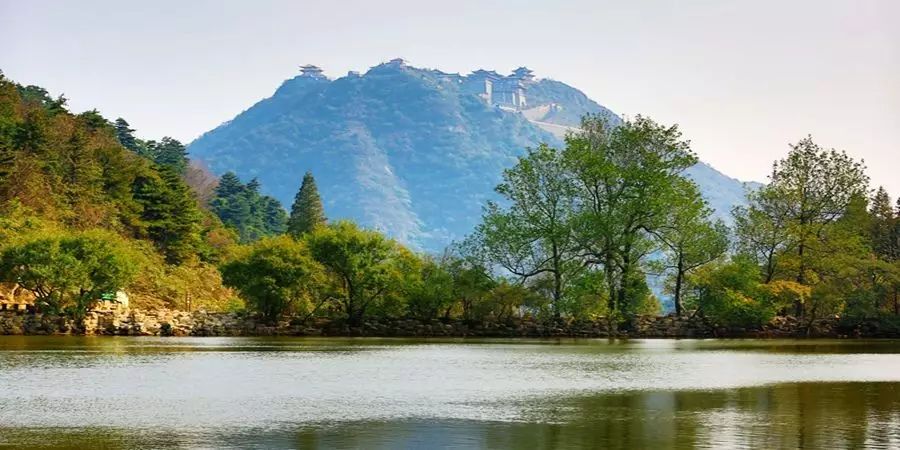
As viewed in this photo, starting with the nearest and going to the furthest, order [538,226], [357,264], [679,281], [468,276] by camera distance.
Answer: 1. [357,264]
2. [468,276]
3. [538,226]
4. [679,281]

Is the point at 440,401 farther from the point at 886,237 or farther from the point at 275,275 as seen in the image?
the point at 886,237

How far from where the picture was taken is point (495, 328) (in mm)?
66938

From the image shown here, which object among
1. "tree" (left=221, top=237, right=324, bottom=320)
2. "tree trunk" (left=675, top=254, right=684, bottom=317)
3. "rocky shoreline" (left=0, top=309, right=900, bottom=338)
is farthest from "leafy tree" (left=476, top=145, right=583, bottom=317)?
"tree" (left=221, top=237, right=324, bottom=320)

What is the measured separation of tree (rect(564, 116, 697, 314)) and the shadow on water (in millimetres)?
43387

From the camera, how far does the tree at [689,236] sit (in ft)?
218

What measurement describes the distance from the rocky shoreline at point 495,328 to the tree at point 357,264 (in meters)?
1.92

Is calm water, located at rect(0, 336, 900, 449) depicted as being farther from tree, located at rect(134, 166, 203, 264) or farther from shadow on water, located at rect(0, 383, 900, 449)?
tree, located at rect(134, 166, 203, 264)

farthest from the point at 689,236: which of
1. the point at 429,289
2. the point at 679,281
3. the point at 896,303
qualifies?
the point at 429,289

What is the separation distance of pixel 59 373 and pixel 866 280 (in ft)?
176

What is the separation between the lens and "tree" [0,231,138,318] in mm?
58656

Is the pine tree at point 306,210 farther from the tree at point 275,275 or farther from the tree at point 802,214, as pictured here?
the tree at point 802,214

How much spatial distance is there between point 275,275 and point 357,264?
5293 millimetres

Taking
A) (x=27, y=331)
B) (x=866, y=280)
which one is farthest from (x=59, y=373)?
(x=866, y=280)

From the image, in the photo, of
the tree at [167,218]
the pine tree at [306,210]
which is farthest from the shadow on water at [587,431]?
the pine tree at [306,210]
